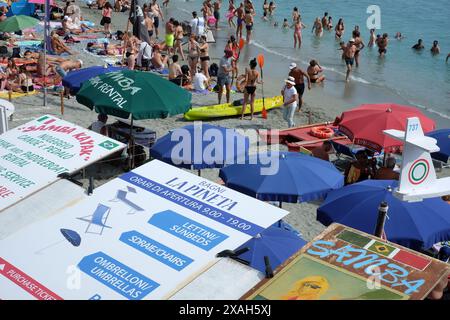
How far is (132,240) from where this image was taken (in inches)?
162

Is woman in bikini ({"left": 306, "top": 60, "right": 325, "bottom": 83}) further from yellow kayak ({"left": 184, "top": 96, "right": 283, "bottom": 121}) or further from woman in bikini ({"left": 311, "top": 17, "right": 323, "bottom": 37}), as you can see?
woman in bikini ({"left": 311, "top": 17, "right": 323, "bottom": 37})

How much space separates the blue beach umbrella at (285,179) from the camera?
7727mm

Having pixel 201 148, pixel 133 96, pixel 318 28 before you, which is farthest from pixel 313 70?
pixel 318 28

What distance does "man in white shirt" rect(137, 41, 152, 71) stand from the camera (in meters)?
17.7

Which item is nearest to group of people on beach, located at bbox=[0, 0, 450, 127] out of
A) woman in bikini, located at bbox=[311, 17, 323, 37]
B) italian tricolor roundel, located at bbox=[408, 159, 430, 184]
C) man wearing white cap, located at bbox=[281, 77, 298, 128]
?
man wearing white cap, located at bbox=[281, 77, 298, 128]

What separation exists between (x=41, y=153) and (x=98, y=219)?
5.17 feet

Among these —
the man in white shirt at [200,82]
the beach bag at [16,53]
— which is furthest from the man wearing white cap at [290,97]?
the beach bag at [16,53]

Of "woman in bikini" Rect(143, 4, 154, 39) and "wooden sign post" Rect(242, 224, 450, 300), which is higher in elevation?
"wooden sign post" Rect(242, 224, 450, 300)

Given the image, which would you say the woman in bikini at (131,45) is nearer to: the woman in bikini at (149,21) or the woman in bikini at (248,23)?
the woman in bikini at (149,21)

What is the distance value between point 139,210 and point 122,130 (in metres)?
6.78

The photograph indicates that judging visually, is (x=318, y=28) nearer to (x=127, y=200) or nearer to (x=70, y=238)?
(x=127, y=200)

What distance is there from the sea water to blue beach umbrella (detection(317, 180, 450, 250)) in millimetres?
12165

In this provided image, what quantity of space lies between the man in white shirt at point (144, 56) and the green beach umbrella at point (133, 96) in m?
7.51
